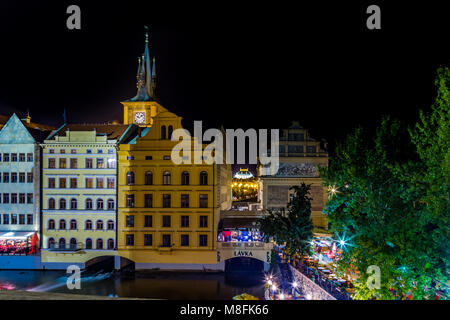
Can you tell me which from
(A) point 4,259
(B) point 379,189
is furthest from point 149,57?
(B) point 379,189

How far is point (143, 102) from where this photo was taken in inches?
2306

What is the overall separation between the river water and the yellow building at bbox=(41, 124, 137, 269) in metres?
3.05

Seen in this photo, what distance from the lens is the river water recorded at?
3328 cm

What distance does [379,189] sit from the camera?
1934 centimetres

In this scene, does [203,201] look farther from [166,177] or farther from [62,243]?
[62,243]

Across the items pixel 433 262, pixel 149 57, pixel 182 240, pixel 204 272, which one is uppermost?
pixel 149 57

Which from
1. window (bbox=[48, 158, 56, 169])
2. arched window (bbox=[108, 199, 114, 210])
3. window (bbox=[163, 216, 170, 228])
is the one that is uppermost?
window (bbox=[48, 158, 56, 169])

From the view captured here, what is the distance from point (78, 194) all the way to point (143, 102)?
2214 centimetres

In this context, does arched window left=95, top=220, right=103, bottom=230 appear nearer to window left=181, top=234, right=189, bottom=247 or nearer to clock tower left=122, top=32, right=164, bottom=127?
window left=181, top=234, right=189, bottom=247

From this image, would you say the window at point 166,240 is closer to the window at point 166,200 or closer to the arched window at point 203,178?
the window at point 166,200

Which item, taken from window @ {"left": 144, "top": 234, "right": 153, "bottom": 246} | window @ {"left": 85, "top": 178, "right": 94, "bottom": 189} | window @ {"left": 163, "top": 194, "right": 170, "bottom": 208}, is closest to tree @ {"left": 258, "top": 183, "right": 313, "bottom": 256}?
window @ {"left": 163, "top": 194, "right": 170, "bottom": 208}

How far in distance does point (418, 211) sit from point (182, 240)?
2616 centimetres

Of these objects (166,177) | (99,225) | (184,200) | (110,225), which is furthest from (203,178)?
(99,225)

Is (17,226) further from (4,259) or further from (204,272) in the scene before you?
(204,272)
